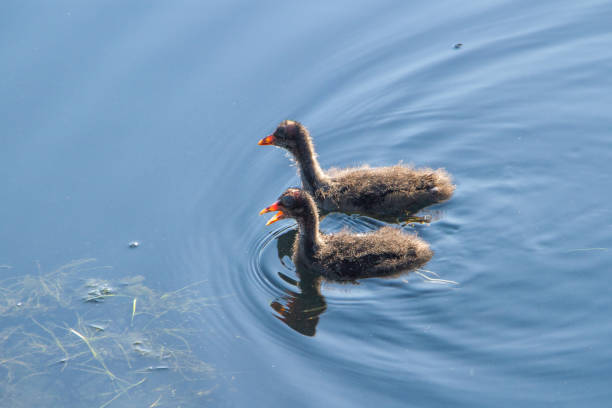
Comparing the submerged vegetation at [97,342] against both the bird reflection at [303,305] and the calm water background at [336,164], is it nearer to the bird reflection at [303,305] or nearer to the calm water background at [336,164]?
the calm water background at [336,164]

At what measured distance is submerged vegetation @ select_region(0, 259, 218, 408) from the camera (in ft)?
22.1

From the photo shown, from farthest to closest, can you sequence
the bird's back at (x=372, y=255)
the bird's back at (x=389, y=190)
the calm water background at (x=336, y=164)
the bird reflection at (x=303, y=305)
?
the bird's back at (x=389, y=190)
the bird's back at (x=372, y=255)
the bird reflection at (x=303, y=305)
the calm water background at (x=336, y=164)

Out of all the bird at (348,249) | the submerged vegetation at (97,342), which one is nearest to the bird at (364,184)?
the bird at (348,249)

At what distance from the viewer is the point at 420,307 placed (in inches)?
284

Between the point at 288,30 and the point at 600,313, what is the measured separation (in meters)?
6.13

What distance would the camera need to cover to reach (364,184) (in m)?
8.36

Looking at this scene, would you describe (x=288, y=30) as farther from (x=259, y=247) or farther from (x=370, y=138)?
(x=259, y=247)

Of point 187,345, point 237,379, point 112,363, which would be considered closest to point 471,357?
point 237,379

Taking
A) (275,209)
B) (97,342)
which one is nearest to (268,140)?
(275,209)

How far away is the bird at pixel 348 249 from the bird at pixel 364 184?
0.46 metres

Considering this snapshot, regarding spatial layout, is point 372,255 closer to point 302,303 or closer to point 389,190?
point 302,303

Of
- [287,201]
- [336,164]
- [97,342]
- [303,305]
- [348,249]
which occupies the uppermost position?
[336,164]

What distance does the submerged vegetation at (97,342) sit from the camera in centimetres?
673

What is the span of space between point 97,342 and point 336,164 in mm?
3634
